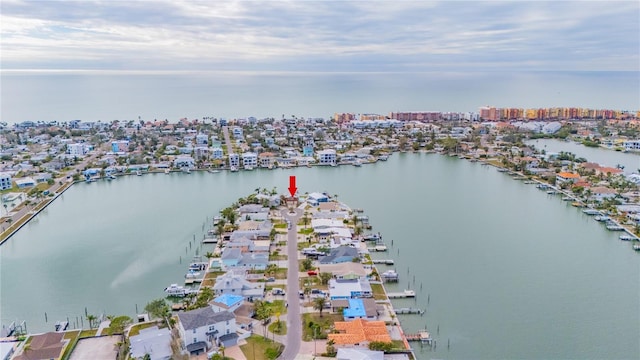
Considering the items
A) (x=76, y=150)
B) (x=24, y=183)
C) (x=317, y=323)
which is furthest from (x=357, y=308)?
(x=76, y=150)

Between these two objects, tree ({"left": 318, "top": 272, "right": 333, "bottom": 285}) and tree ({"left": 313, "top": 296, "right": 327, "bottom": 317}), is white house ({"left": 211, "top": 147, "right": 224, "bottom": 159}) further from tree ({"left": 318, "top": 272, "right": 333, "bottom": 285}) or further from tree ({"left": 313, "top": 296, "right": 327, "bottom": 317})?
tree ({"left": 313, "top": 296, "right": 327, "bottom": 317})

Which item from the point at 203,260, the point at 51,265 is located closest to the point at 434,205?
the point at 203,260

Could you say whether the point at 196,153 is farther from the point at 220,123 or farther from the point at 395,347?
the point at 395,347

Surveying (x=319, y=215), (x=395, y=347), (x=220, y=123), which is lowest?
(x=395, y=347)

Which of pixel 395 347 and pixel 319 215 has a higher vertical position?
pixel 319 215

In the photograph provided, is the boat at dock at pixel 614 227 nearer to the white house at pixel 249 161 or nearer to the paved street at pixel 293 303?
the paved street at pixel 293 303

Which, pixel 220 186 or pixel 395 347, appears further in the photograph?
pixel 220 186

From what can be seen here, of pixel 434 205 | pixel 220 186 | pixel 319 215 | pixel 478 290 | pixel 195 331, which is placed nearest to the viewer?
pixel 195 331
